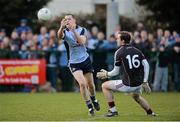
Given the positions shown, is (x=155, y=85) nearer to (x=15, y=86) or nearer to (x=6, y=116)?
(x=15, y=86)

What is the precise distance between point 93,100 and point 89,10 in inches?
989

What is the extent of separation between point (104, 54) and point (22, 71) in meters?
3.24

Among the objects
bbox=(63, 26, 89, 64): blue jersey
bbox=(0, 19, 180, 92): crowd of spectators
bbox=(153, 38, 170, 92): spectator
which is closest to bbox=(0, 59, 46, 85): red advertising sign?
bbox=(0, 19, 180, 92): crowd of spectators

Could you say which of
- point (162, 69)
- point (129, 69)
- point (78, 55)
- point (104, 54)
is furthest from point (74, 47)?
point (104, 54)

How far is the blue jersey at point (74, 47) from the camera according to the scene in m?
16.1

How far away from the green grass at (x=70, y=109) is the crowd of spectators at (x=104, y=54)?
126 inches

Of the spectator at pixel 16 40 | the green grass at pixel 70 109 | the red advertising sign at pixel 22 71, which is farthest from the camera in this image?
the spectator at pixel 16 40

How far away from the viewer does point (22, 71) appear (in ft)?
87.3

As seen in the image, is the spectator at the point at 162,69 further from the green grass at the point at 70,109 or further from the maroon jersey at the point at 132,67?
the maroon jersey at the point at 132,67

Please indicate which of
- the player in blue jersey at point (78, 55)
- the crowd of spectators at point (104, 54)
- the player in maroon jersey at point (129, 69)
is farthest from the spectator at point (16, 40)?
the player in maroon jersey at point (129, 69)

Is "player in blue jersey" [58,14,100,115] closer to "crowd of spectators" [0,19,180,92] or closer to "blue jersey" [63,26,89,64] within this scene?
"blue jersey" [63,26,89,64]

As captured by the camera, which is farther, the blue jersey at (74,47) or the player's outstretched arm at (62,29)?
the blue jersey at (74,47)

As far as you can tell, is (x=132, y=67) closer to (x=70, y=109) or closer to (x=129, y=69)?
(x=129, y=69)

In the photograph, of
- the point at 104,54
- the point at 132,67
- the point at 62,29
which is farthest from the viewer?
the point at 104,54
